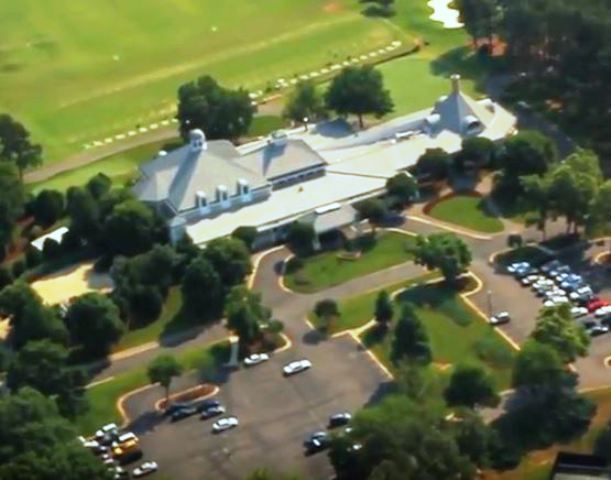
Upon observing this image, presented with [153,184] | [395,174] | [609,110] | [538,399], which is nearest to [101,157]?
[153,184]

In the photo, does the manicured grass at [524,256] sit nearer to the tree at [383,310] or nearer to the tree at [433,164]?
the tree at [383,310]

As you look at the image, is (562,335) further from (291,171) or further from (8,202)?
(8,202)

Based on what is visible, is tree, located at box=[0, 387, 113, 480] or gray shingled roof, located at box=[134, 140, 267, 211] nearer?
tree, located at box=[0, 387, 113, 480]

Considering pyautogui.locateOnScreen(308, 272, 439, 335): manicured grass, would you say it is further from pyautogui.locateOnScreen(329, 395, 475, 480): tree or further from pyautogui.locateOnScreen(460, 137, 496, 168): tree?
pyautogui.locateOnScreen(329, 395, 475, 480): tree

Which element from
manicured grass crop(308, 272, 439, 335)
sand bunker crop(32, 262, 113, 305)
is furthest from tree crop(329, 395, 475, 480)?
sand bunker crop(32, 262, 113, 305)

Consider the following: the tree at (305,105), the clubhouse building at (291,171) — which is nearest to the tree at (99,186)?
the clubhouse building at (291,171)

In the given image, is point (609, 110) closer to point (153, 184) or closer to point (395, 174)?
point (395, 174)
